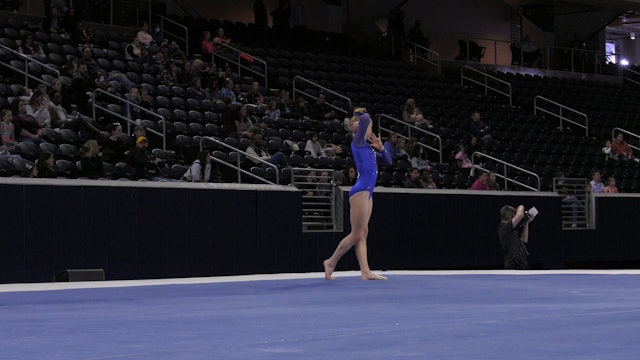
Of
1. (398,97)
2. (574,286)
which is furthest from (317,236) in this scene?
(398,97)

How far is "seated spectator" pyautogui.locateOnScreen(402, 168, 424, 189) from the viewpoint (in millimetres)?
19422

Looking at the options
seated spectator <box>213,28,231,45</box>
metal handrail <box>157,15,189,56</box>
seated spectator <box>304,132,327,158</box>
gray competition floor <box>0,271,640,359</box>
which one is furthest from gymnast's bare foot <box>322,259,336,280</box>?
seated spectator <box>213,28,231,45</box>

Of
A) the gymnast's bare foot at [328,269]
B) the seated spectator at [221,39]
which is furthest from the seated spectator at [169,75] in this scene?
the gymnast's bare foot at [328,269]

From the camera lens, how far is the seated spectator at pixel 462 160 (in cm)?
2241

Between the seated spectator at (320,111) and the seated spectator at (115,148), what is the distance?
671cm

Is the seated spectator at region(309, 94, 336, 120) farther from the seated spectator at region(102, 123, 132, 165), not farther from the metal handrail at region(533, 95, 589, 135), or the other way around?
the metal handrail at region(533, 95, 589, 135)

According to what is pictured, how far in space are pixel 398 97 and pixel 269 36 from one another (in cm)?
402

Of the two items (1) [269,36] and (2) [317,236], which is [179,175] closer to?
(2) [317,236]

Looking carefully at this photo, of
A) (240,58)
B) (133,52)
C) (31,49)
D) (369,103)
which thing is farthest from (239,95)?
(369,103)

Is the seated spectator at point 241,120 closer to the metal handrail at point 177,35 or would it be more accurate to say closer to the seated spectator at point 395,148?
the seated spectator at point 395,148

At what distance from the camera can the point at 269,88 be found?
24141 millimetres

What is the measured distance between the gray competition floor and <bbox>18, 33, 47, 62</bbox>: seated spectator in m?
8.39

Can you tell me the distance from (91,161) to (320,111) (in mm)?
8221

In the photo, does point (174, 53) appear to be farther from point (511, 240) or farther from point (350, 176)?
point (511, 240)
